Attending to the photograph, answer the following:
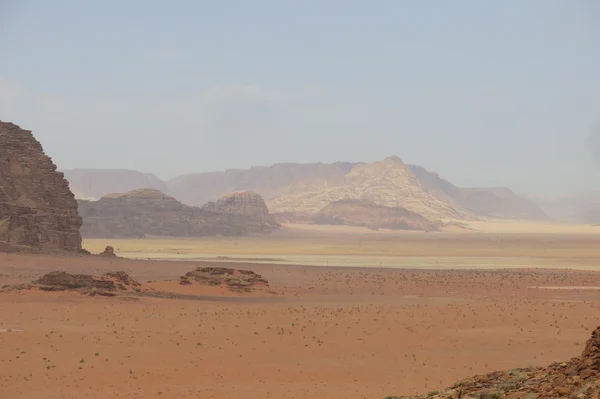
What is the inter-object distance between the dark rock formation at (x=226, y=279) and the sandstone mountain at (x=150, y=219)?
10173cm

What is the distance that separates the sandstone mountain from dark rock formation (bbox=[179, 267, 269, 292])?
334 ft

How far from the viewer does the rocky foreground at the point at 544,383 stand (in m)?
11.3

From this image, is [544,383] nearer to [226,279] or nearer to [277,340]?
[277,340]

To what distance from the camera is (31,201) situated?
212 feet

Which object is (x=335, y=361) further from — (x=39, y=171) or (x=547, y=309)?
(x=39, y=171)

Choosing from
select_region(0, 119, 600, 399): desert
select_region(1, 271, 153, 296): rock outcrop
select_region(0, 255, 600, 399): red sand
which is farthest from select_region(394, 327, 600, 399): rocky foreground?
select_region(1, 271, 153, 296): rock outcrop

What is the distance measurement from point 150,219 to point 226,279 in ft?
374

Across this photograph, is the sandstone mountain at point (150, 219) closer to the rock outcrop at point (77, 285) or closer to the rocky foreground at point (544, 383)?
the rock outcrop at point (77, 285)

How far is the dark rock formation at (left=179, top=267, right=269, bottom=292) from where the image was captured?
45.3m

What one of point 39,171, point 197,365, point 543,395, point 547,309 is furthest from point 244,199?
point 543,395

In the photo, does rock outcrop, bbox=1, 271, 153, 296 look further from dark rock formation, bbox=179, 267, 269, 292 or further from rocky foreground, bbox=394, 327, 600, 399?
rocky foreground, bbox=394, 327, 600, 399

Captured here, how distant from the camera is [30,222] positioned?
64.3 m

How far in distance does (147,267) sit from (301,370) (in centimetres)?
4207

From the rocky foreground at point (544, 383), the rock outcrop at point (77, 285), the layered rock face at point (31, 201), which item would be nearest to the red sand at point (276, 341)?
the rock outcrop at point (77, 285)
